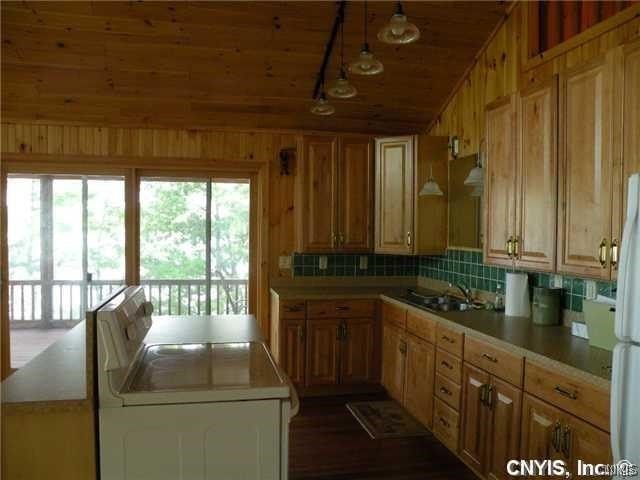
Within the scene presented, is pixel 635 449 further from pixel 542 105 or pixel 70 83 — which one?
pixel 70 83

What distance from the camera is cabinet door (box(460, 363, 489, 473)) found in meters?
2.70

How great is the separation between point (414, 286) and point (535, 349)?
2611 millimetres

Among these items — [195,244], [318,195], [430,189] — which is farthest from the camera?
[195,244]

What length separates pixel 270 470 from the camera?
171cm

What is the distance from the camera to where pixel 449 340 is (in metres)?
3.08

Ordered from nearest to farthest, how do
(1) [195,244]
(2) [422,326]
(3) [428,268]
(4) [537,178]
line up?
(4) [537,178], (2) [422,326], (1) [195,244], (3) [428,268]

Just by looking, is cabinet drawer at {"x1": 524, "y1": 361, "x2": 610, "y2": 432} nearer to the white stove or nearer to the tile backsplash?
the tile backsplash

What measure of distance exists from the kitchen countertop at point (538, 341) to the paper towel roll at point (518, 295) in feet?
0.19

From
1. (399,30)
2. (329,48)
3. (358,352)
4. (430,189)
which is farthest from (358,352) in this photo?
(399,30)

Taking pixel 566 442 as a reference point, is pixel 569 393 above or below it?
above

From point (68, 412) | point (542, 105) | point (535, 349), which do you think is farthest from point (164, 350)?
point (542, 105)

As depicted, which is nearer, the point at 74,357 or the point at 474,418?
the point at 74,357

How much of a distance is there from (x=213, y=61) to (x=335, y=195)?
151 centimetres

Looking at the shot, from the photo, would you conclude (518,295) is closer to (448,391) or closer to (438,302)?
(448,391)
